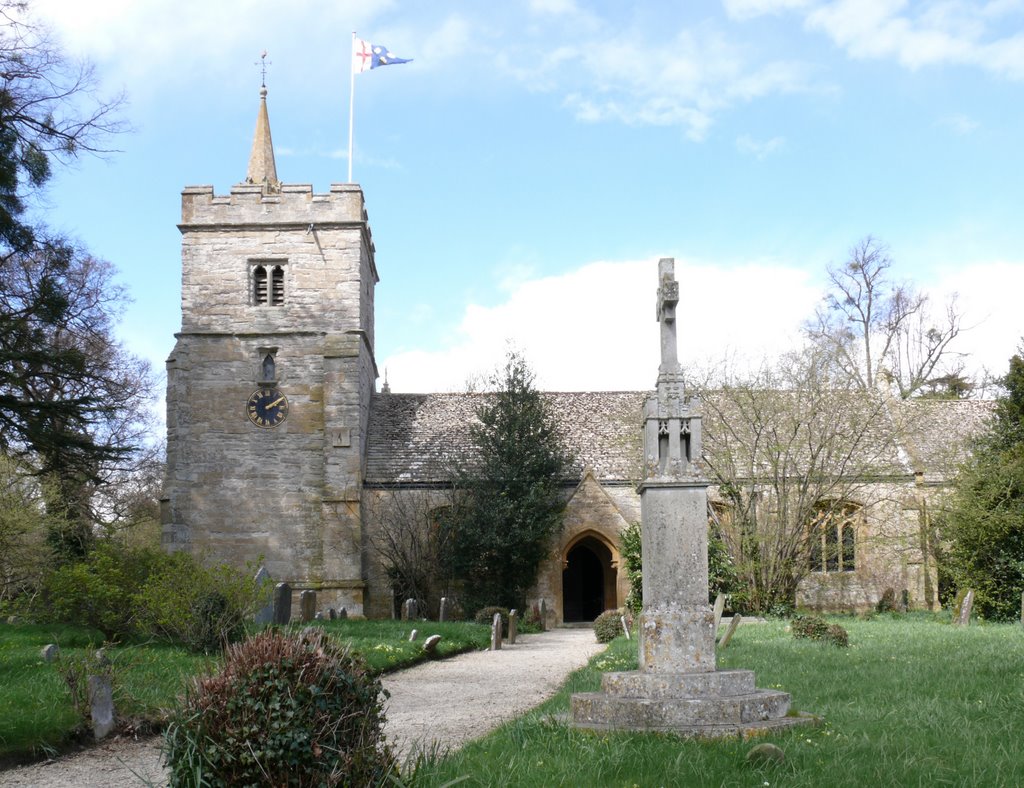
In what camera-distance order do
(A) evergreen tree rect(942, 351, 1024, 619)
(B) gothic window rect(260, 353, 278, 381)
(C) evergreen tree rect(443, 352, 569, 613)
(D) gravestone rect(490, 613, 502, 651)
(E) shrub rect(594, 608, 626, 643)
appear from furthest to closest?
1. (B) gothic window rect(260, 353, 278, 381)
2. (C) evergreen tree rect(443, 352, 569, 613)
3. (A) evergreen tree rect(942, 351, 1024, 619)
4. (E) shrub rect(594, 608, 626, 643)
5. (D) gravestone rect(490, 613, 502, 651)

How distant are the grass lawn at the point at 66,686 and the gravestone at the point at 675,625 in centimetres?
209

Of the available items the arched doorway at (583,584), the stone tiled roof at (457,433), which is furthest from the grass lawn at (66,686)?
the arched doorway at (583,584)

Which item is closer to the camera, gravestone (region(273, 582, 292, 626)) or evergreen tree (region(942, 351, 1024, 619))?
gravestone (region(273, 582, 292, 626))

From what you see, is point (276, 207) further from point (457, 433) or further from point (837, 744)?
point (837, 744)

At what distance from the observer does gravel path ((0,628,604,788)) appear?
7.62 meters

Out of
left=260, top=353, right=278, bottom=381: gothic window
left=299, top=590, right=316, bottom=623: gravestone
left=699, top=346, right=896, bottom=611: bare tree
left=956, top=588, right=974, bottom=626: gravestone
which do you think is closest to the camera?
left=299, top=590, right=316, bottom=623: gravestone

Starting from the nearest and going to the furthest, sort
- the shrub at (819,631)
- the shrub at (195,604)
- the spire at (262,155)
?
1. the shrub at (195,604)
2. the shrub at (819,631)
3. the spire at (262,155)

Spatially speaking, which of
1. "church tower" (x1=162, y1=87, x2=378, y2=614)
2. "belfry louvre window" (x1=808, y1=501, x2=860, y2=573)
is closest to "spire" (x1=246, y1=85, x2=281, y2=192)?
"church tower" (x1=162, y1=87, x2=378, y2=614)

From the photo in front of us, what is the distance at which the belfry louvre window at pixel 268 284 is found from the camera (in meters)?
28.7

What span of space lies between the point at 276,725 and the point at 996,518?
812 inches

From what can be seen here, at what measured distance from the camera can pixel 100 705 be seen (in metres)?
8.94

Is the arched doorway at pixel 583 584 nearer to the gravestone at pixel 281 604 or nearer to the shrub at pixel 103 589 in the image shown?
the gravestone at pixel 281 604

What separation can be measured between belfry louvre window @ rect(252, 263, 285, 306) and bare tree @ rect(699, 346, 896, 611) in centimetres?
1254

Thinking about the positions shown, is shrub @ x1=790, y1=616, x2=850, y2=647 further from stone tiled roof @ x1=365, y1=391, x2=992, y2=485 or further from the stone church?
the stone church
